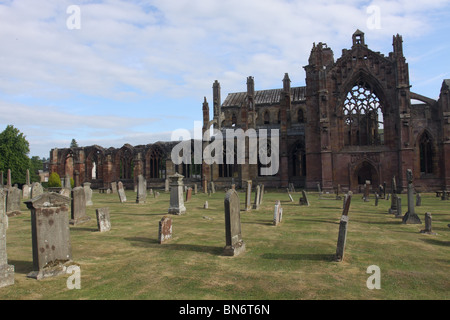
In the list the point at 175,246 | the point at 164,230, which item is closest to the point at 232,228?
the point at 175,246

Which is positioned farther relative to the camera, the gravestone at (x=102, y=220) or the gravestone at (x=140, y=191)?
the gravestone at (x=140, y=191)

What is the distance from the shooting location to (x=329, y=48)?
4109 cm

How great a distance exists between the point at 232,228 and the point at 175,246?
1951 mm

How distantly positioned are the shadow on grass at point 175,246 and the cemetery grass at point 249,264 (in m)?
0.03

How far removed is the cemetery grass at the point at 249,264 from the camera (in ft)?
17.4

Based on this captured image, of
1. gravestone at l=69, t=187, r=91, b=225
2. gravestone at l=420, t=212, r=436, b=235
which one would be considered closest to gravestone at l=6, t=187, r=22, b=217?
gravestone at l=69, t=187, r=91, b=225

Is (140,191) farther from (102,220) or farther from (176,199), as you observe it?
(102,220)

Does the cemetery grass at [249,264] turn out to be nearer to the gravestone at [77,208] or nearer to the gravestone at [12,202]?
the gravestone at [77,208]

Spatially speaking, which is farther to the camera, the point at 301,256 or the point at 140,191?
the point at 140,191

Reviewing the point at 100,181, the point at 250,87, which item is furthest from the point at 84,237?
the point at 100,181

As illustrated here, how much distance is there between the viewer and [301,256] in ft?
24.6

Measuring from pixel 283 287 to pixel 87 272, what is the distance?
4049 millimetres

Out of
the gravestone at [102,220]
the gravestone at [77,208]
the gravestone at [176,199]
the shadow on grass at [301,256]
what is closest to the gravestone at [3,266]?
the gravestone at [102,220]
